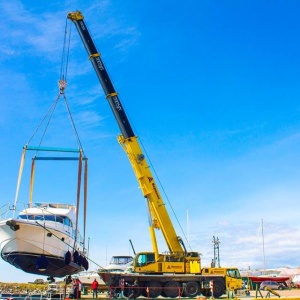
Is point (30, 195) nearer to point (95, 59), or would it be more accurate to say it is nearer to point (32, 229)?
point (32, 229)

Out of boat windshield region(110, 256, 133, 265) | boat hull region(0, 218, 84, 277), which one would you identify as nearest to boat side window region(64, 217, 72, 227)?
boat hull region(0, 218, 84, 277)

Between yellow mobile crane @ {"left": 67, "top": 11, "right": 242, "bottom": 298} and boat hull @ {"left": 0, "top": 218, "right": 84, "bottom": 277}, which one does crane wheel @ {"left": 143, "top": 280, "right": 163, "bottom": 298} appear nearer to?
yellow mobile crane @ {"left": 67, "top": 11, "right": 242, "bottom": 298}

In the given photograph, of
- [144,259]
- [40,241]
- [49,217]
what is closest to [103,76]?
[49,217]

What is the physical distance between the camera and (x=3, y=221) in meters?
21.4

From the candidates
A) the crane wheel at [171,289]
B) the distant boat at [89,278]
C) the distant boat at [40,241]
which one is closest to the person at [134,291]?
the crane wheel at [171,289]

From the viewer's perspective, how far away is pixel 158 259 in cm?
2412

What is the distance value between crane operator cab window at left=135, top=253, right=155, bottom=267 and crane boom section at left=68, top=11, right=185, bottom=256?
2.93 feet

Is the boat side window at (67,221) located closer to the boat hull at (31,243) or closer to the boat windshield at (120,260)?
the boat hull at (31,243)

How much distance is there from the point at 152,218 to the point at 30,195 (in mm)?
8030

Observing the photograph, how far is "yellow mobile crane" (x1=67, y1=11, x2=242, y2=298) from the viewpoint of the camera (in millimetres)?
23453

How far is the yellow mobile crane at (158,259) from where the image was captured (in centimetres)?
2345

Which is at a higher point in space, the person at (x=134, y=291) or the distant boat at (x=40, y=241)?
the distant boat at (x=40, y=241)

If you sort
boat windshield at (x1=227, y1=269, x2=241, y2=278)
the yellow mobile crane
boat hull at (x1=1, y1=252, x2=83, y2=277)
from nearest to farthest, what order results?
boat hull at (x1=1, y1=252, x2=83, y2=277) < the yellow mobile crane < boat windshield at (x1=227, y1=269, x2=241, y2=278)

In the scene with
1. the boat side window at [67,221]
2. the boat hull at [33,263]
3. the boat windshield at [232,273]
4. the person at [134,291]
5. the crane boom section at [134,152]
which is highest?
the crane boom section at [134,152]
